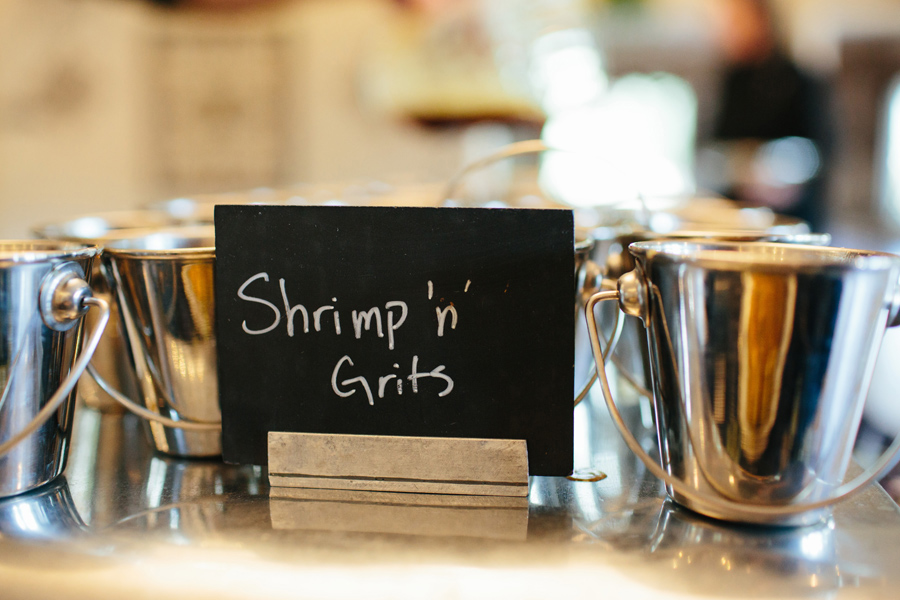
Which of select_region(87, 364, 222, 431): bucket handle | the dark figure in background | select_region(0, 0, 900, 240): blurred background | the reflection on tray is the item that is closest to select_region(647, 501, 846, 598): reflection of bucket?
the reflection on tray

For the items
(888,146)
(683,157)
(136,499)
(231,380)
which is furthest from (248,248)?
(888,146)

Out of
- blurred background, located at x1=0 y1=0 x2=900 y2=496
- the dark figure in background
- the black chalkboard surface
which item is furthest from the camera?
the dark figure in background

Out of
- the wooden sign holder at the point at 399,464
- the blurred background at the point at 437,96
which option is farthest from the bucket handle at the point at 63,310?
the blurred background at the point at 437,96

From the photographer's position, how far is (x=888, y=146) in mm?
4312

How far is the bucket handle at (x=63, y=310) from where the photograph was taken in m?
0.52

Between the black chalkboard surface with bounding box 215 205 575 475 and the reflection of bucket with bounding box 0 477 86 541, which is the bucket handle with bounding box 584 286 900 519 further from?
the reflection of bucket with bounding box 0 477 86 541

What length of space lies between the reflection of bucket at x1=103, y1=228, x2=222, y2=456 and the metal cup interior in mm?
357

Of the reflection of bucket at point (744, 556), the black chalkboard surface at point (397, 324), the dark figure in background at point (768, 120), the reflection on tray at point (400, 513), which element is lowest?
the reflection of bucket at point (744, 556)

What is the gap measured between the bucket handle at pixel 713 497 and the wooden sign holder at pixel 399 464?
90mm

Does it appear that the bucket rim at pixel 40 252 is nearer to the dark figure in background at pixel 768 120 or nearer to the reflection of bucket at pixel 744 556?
the reflection of bucket at pixel 744 556

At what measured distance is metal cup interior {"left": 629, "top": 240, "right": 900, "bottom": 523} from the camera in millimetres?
461

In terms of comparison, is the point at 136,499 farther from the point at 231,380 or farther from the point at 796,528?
the point at 796,528

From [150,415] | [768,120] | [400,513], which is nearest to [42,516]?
[150,415]

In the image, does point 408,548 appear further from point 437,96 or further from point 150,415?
point 437,96
